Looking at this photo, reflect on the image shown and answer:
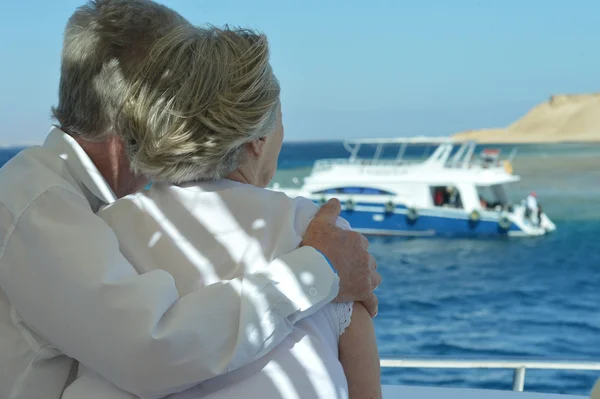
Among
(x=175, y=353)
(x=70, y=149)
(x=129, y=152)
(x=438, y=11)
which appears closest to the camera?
(x=175, y=353)

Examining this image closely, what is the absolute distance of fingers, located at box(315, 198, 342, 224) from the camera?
82 centimetres

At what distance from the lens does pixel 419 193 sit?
18484 mm

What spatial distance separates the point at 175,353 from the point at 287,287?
124 mm

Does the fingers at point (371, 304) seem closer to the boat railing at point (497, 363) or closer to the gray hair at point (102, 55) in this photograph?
the gray hair at point (102, 55)

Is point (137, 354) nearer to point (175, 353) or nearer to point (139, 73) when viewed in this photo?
point (175, 353)

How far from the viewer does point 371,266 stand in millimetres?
836

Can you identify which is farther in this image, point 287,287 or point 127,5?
point 127,5

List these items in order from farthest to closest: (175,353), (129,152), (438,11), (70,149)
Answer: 1. (438,11)
2. (70,149)
3. (129,152)
4. (175,353)

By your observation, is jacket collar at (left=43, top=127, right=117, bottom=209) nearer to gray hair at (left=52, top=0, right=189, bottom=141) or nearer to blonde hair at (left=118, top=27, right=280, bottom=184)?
gray hair at (left=52, top=0, right=189, bottom=141)

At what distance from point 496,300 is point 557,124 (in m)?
23.6

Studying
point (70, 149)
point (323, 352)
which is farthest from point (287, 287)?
point (70, 149)

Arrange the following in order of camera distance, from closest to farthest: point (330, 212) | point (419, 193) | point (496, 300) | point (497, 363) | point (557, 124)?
point (330, 212) < point (497, 363) < point (419, 193) < point (496, 300) < point (557, 124)

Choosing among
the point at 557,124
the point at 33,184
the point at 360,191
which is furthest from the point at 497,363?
the point at 557,124

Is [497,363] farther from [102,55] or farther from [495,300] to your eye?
[495,300]
